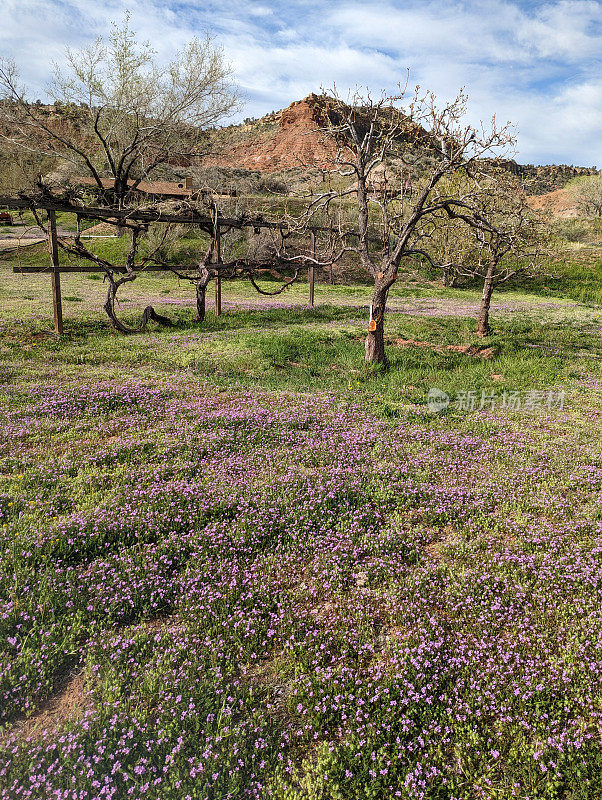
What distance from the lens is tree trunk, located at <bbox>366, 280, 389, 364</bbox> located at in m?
12.8

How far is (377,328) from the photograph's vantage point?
12930mm

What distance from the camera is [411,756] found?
3.31m

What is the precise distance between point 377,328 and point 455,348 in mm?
4689

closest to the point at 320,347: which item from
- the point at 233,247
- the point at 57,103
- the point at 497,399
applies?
the point at 497,399

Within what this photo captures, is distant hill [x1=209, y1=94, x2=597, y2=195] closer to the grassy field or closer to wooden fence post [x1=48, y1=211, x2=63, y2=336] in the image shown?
wooden fence post [x1=48, y1=211, x2=63, y2=336]

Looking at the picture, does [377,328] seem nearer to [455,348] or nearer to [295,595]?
[455,348]

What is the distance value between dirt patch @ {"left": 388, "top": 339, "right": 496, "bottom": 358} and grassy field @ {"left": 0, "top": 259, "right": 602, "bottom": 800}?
494cm

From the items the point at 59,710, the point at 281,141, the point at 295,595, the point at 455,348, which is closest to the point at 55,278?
the point at 455,348

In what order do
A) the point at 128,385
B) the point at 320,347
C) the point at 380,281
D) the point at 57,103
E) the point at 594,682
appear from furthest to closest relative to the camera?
the point at 57,103, the point at 320,347, the point at 380,281, the point at 128,385, the point at 594,682

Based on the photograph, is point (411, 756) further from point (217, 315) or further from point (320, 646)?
point (217, 315)

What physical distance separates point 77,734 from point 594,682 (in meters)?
4.07

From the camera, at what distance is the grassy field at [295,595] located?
322cm

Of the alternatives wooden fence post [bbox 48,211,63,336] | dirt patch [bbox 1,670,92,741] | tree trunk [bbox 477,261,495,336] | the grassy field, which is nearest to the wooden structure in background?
wooden fence post [bbox 48,211,63,336]

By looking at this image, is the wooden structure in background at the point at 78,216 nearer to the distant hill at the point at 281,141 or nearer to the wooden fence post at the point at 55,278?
the wooden fence post at the point at 55,278
